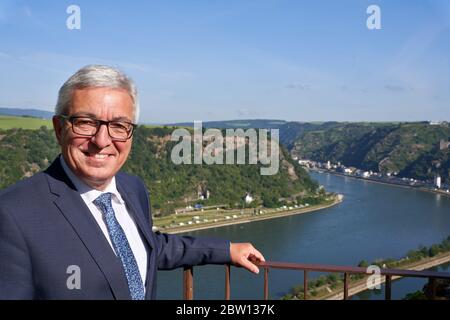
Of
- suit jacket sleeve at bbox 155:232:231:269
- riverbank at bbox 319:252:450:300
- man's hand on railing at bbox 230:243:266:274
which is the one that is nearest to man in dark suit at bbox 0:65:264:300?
suit jacket sleeve at bbox 155:232:231:269

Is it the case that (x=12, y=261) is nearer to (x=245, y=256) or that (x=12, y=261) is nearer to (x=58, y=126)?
(x=58, y=126)

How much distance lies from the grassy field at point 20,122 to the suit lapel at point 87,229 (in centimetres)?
2142

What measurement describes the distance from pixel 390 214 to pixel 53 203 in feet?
64.8

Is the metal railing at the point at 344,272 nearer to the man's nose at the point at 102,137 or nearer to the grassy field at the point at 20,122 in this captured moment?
the man's nose at the point at 102,137

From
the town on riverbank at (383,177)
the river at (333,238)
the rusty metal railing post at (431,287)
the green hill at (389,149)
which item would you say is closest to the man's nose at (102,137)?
the rusty metal railing post at (431,287)

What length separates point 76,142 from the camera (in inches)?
27.1

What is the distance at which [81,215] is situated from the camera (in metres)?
0.67

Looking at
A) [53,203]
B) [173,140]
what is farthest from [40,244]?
[173,140]

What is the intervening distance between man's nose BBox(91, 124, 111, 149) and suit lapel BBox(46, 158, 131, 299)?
7 cm

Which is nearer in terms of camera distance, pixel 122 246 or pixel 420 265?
pixel 122 246

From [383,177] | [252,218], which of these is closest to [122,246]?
[252,218]

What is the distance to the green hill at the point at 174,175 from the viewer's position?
20375mm

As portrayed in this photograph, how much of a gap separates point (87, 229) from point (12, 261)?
0.11m

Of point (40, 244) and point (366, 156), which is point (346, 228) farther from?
point (366, 156)
